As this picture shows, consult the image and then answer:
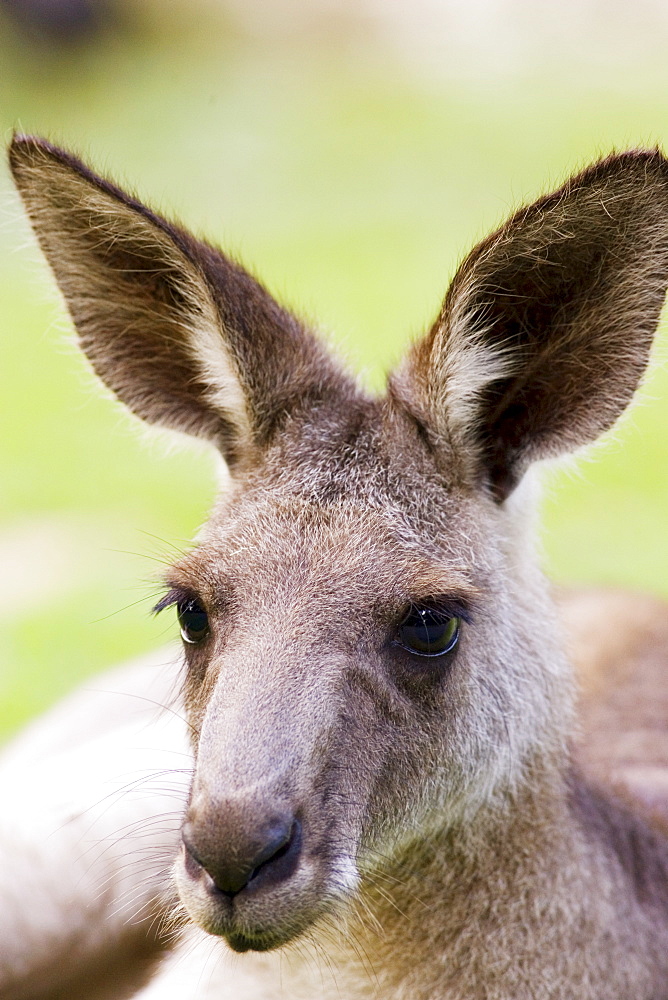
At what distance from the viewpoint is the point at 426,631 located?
315 centimetres

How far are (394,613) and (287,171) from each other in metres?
17.9

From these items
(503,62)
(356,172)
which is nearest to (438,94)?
(503,62)

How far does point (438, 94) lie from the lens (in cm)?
2292

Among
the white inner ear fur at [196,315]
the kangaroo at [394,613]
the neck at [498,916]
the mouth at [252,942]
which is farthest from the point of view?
the white inner ear fur at [196,315]

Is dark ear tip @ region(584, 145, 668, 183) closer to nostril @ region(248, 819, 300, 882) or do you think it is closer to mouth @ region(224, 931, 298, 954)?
nostril @ region(248, 819, 300, 882)

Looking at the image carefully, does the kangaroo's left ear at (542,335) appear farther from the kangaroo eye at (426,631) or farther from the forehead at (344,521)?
the kangaroo eye at (426,631)

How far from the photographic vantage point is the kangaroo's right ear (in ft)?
11.6

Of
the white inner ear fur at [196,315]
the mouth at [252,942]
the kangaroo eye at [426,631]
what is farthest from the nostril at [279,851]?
the white inner ear fur at [196,315]

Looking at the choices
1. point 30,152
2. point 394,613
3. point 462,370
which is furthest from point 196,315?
point 394,613

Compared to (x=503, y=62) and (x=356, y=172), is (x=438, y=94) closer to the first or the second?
(x=503, y=62)

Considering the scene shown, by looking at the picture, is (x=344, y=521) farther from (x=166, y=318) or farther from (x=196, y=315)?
(x=166, y=318)

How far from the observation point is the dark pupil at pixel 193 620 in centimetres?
331

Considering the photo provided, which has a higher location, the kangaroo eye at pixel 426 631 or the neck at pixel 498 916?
the kangaroo eye at pixel 426 631

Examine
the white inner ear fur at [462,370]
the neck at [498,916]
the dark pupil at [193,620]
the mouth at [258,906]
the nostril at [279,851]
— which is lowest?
the neck at [498,916]
